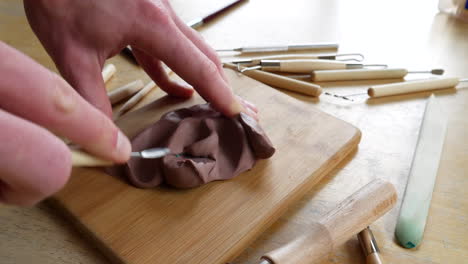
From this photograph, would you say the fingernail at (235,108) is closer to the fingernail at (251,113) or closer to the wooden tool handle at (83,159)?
the fingernail at (251,113)

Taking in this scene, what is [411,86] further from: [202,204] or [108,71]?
[108,71]

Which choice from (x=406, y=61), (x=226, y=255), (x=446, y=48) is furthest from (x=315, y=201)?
(x=446, y=48)

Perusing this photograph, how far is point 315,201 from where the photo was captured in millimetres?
895

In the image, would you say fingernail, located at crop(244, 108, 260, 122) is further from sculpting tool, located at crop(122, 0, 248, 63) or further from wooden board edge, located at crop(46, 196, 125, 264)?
sculpting tool, located at crop(122, 0, 248, 63)

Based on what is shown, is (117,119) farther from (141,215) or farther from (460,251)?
(460,251)

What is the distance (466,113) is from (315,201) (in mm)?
599

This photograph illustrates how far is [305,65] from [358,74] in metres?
0.17

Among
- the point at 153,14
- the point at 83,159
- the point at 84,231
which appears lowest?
the point at 84,231

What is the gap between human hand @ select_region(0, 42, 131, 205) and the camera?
0.44 meters

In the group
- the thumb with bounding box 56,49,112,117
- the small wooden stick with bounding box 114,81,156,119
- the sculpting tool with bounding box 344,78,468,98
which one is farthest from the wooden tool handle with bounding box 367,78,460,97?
the thumb with bounding box 56,49,112,117

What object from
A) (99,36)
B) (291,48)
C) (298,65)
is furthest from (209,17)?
(99,36)

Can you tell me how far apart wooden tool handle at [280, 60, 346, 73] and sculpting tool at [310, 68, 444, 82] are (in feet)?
0.10

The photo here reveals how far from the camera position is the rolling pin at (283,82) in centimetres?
121

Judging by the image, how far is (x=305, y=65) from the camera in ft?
4.26
